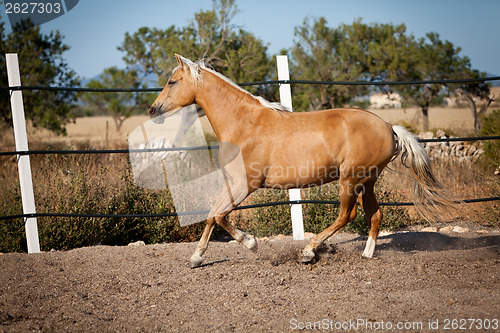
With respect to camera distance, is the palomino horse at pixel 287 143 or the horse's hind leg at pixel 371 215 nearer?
the palomino horse at pixel 287 143

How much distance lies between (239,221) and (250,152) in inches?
97.1

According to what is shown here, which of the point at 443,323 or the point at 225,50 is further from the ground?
the point at 225,50

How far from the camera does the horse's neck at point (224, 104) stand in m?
4.30

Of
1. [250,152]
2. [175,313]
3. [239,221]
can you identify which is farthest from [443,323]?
[239,221]

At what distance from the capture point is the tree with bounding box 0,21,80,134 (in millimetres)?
13796

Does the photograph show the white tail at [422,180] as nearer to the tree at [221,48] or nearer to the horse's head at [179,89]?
the horse's head at [179,89]

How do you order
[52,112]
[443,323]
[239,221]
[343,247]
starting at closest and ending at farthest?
[443,323] < [343,247] < [239,221] < [52,112]

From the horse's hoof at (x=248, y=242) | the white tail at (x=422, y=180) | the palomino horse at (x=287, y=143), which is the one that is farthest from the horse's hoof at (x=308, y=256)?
the white tail at (x=422, y=180)

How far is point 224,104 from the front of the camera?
14.2ft

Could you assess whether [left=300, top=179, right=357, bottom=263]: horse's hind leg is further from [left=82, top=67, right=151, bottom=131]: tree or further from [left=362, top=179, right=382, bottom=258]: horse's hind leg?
[left=82, top=67, right=151, bottom=131]: tree

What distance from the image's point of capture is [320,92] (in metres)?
18.1

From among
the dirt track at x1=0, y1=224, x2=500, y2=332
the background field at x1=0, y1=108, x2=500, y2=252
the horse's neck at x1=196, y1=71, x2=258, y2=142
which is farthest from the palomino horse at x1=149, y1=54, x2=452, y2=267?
the background field at x1=0, y1=108, x2=500, y2=252

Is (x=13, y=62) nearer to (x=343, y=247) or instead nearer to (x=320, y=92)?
(x=343, y=247)

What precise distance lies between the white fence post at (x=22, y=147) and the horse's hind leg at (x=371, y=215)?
11.7ft
